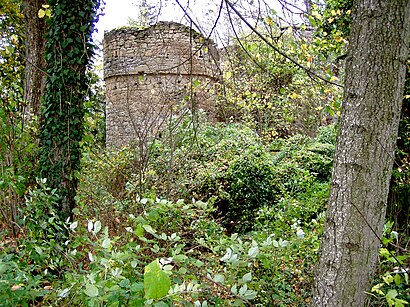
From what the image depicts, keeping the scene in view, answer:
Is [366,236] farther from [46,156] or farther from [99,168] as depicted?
[99,168]

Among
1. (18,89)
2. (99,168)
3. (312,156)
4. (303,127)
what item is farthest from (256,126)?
(18,89)

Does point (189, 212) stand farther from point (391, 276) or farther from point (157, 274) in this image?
point (391, 276)

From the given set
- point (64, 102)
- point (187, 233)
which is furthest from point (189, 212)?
point (64, 102)

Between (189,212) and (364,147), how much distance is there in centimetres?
101

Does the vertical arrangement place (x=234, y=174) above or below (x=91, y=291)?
below

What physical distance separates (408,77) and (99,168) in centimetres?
448

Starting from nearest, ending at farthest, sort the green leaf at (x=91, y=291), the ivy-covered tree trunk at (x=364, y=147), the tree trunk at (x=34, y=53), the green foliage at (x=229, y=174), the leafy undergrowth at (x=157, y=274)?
the green leaf at (x=91, y=291) → the leafy undergrowth at (x=157, y=274) → the ivy-covered tree trunk at (x=364, y=147) → the green foliage at (x=229, y=174) → the tree trunk at (x=34, y=53)

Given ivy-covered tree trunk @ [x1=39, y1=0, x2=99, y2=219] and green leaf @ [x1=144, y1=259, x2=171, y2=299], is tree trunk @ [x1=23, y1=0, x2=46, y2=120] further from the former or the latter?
green leaf @ [x1=144, y1=259, x2=171, y2=299]

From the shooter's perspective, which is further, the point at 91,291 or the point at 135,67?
the point at 135,67

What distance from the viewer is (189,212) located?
86.7 inches

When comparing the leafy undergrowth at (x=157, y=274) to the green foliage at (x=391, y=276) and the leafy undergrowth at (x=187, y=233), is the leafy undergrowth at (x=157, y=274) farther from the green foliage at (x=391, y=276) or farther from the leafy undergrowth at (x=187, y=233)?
the green foliage at (x=391, y=276)

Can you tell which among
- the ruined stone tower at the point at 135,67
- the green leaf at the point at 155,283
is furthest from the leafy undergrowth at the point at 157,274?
the ruined stone tower at the point at 135,67

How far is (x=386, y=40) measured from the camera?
188 cm

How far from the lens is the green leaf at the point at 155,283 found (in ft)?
4.35
